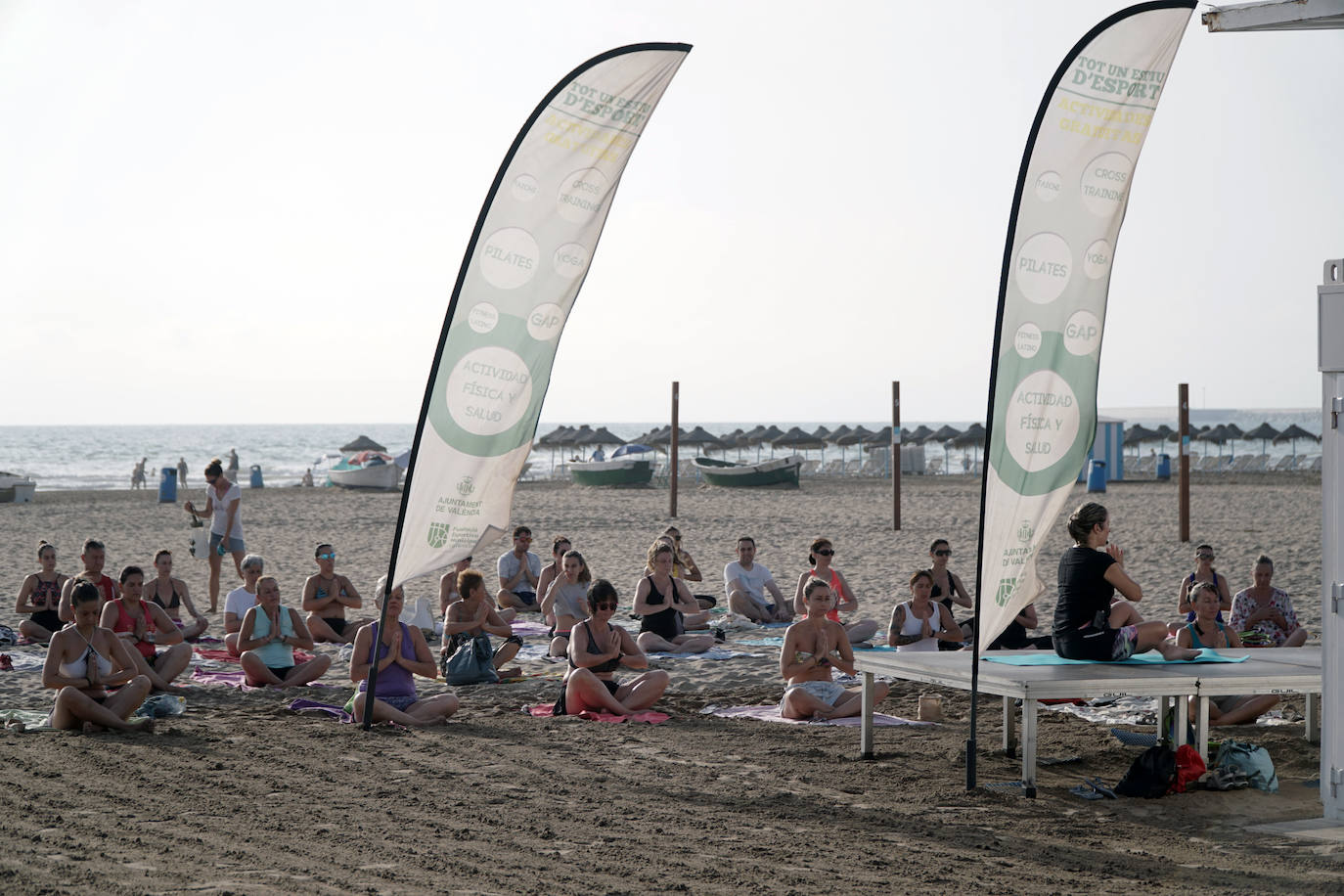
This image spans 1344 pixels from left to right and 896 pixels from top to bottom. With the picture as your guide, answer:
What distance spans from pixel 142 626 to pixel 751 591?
5.61m

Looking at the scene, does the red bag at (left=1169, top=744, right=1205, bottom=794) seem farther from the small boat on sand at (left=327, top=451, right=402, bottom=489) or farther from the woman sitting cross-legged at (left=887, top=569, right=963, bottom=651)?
the small boat on sand at (left=327, top=451, right=402, bottom=489)

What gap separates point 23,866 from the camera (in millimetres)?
4285

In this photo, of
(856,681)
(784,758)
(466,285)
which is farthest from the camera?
(856,681)

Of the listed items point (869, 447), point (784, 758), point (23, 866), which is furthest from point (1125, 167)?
point (869, 447)

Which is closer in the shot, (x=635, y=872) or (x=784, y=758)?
(x=635, y=872)

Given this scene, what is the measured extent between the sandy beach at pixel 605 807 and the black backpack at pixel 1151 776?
0.34 ft

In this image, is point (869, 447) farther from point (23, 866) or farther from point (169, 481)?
point (23, 866)

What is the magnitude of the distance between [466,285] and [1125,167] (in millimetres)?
3665

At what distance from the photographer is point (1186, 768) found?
231 inches

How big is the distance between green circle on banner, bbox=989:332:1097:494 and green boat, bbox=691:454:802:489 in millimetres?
28855

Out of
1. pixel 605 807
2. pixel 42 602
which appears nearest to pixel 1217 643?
pixel 605 807

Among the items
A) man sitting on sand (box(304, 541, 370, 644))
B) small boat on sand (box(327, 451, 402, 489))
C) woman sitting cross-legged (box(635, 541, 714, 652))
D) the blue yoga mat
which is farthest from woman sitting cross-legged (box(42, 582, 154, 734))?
small boat on sand (box(327, 451, 402, 489))

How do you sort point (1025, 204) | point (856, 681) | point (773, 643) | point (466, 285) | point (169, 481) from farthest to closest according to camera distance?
point (169, 481) < point (773, 643) < point (856, 681) < point (466, 285) < point (1025, 204)

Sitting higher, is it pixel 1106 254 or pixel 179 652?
pixel 1106 254
